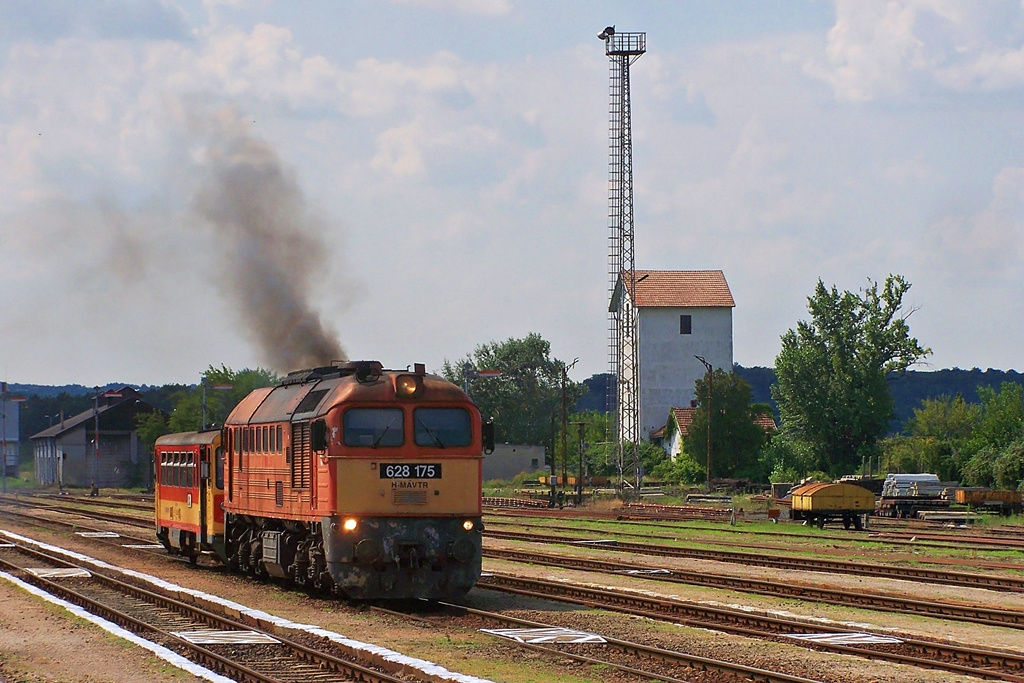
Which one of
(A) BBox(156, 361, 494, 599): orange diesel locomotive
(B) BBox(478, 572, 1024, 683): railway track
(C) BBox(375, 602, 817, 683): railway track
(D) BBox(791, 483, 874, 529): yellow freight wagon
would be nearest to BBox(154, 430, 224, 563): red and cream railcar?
(A) BBox(156, 361, 494, 599): orange diesel locomotive

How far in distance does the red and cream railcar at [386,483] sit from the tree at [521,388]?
101m

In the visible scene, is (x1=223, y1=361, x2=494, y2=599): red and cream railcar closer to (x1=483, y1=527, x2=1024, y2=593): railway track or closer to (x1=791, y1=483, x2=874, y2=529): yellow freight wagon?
(x1=483, y1=527, x2=1024, y2=593): railway track

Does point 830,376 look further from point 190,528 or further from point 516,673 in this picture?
point 516,673

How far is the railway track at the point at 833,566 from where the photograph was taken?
2570cm

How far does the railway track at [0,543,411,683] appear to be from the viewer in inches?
583

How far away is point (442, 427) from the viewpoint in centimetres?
2116

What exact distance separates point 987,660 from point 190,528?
20.1m

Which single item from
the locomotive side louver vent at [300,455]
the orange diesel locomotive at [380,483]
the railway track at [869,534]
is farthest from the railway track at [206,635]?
the railway track at [869,534]

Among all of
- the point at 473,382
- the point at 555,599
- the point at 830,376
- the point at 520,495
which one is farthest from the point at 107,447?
the point at 555,599

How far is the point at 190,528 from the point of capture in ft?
100

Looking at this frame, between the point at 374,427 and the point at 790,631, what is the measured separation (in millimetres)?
7100

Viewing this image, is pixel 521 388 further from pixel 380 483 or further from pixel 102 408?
pixel 380 483

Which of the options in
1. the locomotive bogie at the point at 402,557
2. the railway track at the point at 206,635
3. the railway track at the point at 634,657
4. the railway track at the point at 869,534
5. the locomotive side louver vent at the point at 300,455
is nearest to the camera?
the railway track at the point at 634,657

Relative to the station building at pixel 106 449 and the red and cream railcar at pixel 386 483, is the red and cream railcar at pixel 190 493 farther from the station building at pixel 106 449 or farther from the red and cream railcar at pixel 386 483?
the station building at pixel 106 449
